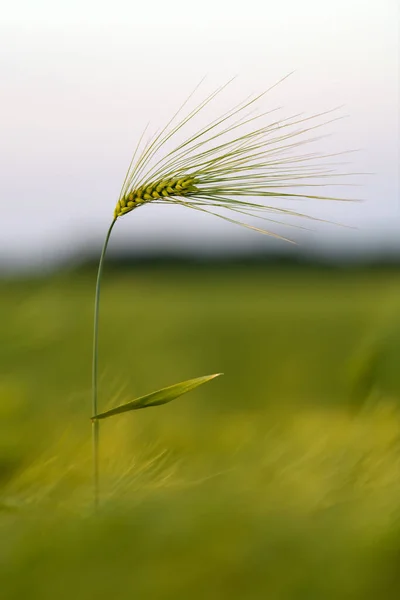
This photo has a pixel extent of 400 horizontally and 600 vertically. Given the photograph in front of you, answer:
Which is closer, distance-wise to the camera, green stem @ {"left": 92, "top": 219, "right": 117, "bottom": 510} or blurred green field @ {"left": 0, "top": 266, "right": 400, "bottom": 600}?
blurred green field @ {"left": 0, "top": 266, "right": 400, "bottom": 600}

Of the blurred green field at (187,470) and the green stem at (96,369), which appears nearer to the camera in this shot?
the blurred green field at (187,470)

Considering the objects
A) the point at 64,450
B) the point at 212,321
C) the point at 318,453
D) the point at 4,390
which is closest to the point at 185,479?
the point at 318,453

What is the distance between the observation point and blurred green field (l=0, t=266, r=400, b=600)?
45 cm

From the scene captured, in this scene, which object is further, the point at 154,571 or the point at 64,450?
the point at 64,450

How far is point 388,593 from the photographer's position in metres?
0.48

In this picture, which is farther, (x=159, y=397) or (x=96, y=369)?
(x=96, y=369)

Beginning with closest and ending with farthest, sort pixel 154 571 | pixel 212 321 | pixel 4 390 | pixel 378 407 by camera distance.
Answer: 1. pixel 154 571
2. pixel 378 407
3. pixel 4 390
4. pixel 212 321

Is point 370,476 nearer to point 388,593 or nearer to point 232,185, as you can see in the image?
point 388,593

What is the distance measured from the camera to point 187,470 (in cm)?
106

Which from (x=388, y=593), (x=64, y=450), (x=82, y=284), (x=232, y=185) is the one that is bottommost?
(x=64, y=450)

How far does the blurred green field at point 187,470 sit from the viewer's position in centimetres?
45

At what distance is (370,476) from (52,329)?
58cm

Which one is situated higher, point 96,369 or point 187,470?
point 96,369

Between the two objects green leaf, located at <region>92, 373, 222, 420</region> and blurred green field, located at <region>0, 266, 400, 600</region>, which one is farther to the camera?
green leaf, located at <region>92, 373, 222, 420</region>
